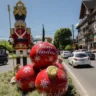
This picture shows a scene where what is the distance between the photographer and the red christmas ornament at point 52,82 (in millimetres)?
7074

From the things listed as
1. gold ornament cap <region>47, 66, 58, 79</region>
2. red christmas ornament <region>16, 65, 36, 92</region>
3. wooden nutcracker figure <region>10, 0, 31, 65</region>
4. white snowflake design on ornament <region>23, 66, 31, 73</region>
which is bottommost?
red christmas ornament <region>16, 65, 36, 92</region>

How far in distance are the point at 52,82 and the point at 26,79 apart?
5.59 ft

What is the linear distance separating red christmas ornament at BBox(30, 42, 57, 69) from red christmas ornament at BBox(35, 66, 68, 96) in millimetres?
939

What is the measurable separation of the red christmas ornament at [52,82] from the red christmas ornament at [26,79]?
1205 mm

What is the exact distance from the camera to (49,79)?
7.12 metres

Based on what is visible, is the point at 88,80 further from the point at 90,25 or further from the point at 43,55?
the point at 90,25

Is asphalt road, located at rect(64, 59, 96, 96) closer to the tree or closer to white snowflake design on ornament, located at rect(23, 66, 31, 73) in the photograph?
white snowflake design on ornament, located at rect(23, 66, 31, 73)

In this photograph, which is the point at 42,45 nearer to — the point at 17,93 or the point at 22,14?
the point at 17,93

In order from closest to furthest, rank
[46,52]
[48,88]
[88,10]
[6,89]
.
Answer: [48,88] < [46,52] < [6,89] < [88,10]

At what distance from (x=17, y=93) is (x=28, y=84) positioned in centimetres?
51

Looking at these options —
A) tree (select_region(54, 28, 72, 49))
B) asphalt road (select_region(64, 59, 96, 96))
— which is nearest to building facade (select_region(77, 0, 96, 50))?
tree (select_region(54, 28, 72, 49))

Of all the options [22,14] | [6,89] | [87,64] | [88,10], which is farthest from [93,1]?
[6,89]

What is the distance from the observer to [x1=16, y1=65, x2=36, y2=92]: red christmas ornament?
27.8 ft

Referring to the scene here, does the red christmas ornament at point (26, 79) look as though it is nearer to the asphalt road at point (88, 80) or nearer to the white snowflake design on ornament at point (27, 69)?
the white snowflake design on ornament at point (27, 69)
